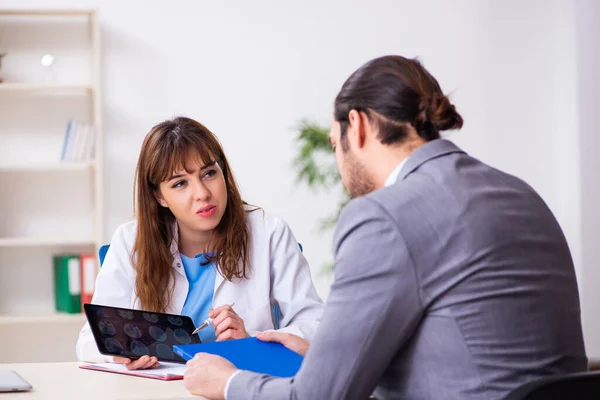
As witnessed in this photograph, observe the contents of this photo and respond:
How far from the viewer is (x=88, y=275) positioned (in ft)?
14.0

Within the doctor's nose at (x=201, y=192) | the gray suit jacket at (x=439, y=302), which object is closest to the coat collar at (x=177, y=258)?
the doctor's nose at (x=201, y=192)

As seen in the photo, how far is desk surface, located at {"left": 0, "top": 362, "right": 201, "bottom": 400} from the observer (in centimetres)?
154

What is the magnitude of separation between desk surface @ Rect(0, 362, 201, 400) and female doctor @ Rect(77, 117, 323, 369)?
1.48 ft

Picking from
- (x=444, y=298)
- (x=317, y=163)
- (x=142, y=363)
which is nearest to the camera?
(x=444, y=298)

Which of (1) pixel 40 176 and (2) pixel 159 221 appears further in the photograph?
(1) pixel 40 176

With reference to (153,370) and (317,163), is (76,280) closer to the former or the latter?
(317,163)

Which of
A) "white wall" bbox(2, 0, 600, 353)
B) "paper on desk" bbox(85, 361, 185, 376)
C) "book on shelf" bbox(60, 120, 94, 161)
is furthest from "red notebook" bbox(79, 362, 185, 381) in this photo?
"white wall" bbox(2, 0, 600, 353)

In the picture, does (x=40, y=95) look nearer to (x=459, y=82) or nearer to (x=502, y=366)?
(x=459, y=82)

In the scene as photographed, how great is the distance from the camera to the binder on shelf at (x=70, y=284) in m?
4.29

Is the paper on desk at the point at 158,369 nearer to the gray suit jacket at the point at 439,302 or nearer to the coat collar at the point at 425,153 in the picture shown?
the gray suit jacket at the point at 439,302

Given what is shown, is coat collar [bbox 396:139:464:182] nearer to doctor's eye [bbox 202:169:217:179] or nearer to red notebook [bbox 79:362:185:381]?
red notebook [bbox 79:362:185:381]

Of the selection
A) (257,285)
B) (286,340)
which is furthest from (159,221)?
(286,340)

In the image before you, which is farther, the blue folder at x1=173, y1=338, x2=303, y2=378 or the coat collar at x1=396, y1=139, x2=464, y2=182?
the blue folder at x1=173, y1=338, x2=303, y2=378

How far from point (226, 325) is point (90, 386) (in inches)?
15.4
